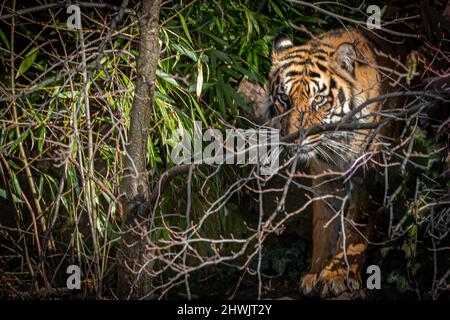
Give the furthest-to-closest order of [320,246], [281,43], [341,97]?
1. [281,43]
2. [341,97]
3. [320,246]

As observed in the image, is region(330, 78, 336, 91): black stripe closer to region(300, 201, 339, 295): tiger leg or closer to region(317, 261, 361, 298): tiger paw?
region(300, 201, 339, 295): tiger leg

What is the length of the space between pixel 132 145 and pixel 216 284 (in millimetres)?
1730

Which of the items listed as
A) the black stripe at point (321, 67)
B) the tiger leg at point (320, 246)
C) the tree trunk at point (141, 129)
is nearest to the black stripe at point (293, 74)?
the black stripe at point (321, 67)

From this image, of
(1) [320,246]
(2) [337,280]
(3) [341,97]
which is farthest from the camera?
(3) [341,97]

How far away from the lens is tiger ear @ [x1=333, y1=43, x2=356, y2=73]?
164 inches

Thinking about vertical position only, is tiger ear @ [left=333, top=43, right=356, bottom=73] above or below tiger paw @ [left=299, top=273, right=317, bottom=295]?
above

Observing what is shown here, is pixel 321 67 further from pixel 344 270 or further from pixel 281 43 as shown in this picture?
pixel 344 270

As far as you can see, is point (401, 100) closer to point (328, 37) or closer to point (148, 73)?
point (328, 37)

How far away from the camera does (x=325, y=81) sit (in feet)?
14.0

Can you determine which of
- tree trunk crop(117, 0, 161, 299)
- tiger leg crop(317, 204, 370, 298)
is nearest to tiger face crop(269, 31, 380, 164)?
tiger leg crop(317, 204, 370, 298)

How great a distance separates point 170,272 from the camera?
460 centimetres

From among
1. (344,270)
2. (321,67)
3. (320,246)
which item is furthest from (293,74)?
(344,270)

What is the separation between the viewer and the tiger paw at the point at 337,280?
12.7 ft

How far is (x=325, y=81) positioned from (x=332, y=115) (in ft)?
0.70
